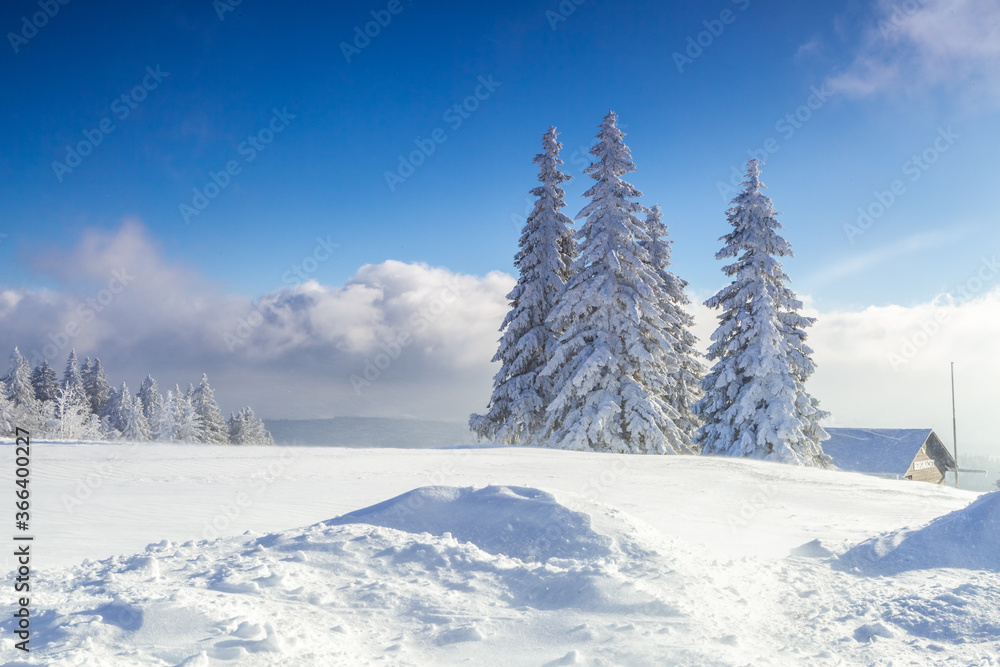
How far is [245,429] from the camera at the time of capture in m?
59.2

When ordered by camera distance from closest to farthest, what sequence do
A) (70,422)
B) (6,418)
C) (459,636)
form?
→ (459,636)
(70,422)
(6,418)

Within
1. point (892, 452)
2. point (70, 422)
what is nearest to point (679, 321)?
point (892, 452)

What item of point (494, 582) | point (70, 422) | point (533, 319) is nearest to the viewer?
point (494, 582)

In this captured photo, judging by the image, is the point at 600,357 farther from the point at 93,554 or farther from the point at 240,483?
the point at 93,554

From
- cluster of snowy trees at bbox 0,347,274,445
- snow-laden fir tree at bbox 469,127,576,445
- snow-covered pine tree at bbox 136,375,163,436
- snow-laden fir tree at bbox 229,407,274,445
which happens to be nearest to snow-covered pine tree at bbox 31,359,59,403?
cluster of snowy trees at bbox 0,347,274,445

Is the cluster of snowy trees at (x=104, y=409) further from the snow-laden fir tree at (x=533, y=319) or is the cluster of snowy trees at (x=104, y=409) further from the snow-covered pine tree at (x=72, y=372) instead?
the snow-laden fir tree at (x=533, y=319)

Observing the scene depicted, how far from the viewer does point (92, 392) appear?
55.9m

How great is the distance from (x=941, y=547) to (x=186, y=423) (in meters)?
50.8

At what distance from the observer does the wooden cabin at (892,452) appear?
2916cm

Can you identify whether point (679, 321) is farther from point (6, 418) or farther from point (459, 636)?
point (6, 418)

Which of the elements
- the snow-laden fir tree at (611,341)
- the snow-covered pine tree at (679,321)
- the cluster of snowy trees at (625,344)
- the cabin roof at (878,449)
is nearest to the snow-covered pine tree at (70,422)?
the cluster of snowy trees at (625,344)

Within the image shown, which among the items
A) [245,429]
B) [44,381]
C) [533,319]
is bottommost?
[245,429]

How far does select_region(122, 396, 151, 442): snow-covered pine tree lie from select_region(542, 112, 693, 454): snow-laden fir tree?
4125 cm

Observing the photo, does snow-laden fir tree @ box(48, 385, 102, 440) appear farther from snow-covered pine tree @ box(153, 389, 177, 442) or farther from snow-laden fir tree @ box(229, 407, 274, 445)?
snow-laden fir tree @ box(229, 407, 274, 445)
